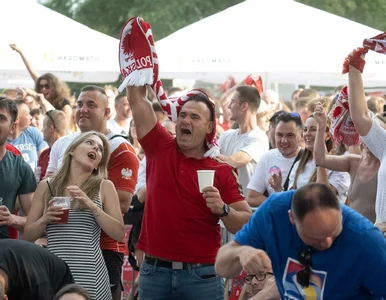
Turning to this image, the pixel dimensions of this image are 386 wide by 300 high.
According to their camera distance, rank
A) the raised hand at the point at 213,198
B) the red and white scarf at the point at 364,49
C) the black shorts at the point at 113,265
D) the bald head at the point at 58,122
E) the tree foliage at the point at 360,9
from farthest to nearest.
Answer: the tree foliage at the point at 360,9 < the bald head at the point at 58,122 < the black shorts at the point at 113,265 < the red and white scarf at the point at 364,49 < the raised hand at the point at 213,198

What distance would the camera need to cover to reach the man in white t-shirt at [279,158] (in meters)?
8.86

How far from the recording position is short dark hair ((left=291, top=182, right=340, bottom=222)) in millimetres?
4496

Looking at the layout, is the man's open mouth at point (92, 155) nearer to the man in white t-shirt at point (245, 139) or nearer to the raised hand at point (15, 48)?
the man in white t-shirt at point (245, 139)

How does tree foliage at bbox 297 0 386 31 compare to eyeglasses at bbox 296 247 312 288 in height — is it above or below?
above

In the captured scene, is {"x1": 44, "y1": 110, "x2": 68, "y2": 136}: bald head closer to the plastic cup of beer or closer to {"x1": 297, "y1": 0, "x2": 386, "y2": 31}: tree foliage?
the plastic cup of beer

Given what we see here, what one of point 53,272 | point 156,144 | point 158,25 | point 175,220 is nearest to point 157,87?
point 156,144

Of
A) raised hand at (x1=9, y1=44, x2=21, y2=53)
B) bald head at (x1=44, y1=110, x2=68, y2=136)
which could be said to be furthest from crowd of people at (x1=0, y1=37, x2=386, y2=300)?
raised hand at (x1=9, y1=44, x2=21, y2=53)

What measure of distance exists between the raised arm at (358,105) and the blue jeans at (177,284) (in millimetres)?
1531

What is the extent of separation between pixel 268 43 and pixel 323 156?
19.7ft

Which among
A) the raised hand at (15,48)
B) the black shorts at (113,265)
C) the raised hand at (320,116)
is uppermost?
the raised hand at (15,48)

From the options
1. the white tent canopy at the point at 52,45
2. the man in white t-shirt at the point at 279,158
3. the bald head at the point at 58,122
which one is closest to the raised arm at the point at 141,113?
the man in white t-shirt at the point at 279,158

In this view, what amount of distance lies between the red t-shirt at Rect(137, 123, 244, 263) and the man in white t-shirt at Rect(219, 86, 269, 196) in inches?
103

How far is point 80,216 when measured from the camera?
6.91 m

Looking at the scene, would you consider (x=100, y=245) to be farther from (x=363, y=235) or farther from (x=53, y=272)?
(x=363, y=235)
